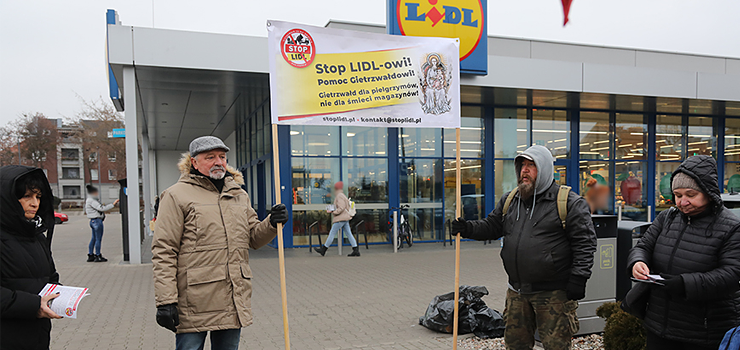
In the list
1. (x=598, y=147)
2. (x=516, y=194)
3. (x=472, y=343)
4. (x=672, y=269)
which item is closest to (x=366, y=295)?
(x=472, y=343)

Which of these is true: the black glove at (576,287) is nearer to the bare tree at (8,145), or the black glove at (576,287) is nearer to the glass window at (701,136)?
the glass window at (701,136)

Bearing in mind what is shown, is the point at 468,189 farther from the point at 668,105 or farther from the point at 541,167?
the point at 541,167

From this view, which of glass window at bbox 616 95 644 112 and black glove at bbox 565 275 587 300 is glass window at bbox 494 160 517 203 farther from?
black glove at bbox 565 275 587 300

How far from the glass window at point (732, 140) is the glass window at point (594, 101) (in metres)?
6.75

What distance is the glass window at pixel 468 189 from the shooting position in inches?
575

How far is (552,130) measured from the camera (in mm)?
15859

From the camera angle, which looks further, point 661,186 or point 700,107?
point 661,186

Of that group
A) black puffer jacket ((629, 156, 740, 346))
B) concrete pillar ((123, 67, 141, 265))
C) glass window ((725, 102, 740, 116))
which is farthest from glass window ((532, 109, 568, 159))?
black puffer jacket ((629, 156, 740, 346))

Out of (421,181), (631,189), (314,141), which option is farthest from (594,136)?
(314,141)

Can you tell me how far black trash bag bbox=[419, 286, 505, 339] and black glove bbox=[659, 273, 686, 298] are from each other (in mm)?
2671

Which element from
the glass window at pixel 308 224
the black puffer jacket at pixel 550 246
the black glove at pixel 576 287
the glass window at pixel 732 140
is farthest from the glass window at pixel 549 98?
the black glove at pixel 576 287

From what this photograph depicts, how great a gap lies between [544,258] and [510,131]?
41.5ft

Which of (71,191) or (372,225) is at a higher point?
(372,225)

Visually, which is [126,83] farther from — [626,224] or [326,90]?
[626,224]
